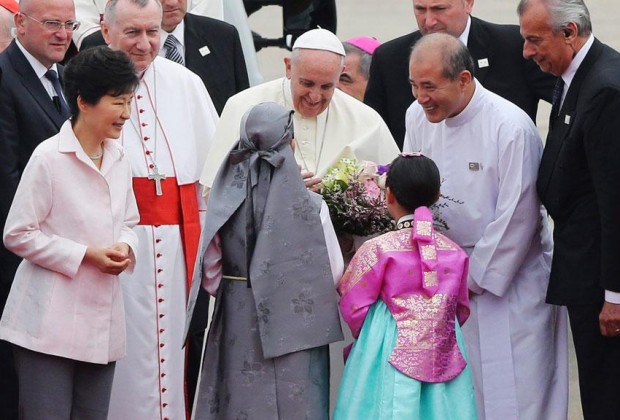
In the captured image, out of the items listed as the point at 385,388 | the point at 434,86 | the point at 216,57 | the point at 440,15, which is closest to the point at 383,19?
the point at 216,57

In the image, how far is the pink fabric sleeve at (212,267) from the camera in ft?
18.3

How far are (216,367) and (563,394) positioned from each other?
4.70 feet

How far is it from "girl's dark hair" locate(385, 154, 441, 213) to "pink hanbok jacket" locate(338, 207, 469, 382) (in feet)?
0.21

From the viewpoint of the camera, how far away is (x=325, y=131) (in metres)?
6.30

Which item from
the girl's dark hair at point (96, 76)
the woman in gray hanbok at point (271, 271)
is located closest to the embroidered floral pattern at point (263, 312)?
the woman in gray hanbok at point (271, 271)

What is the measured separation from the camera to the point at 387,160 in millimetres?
6332

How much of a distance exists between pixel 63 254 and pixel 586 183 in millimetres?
1969

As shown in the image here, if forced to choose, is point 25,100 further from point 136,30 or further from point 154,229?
point 154,229

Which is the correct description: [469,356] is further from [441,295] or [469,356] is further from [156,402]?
[156,402]

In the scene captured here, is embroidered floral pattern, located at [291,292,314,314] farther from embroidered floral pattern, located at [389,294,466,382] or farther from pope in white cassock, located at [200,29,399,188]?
pope in white cassock, located at [200,29,399,188]

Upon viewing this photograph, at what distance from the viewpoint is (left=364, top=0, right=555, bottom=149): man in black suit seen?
6.74 meters

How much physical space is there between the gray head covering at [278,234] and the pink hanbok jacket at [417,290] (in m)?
0.16

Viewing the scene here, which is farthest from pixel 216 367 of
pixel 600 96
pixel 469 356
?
pixel 600 96

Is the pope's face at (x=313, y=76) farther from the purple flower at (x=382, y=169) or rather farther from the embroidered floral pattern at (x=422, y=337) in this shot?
the embroidered floral pattern at (x=422, y=337)
